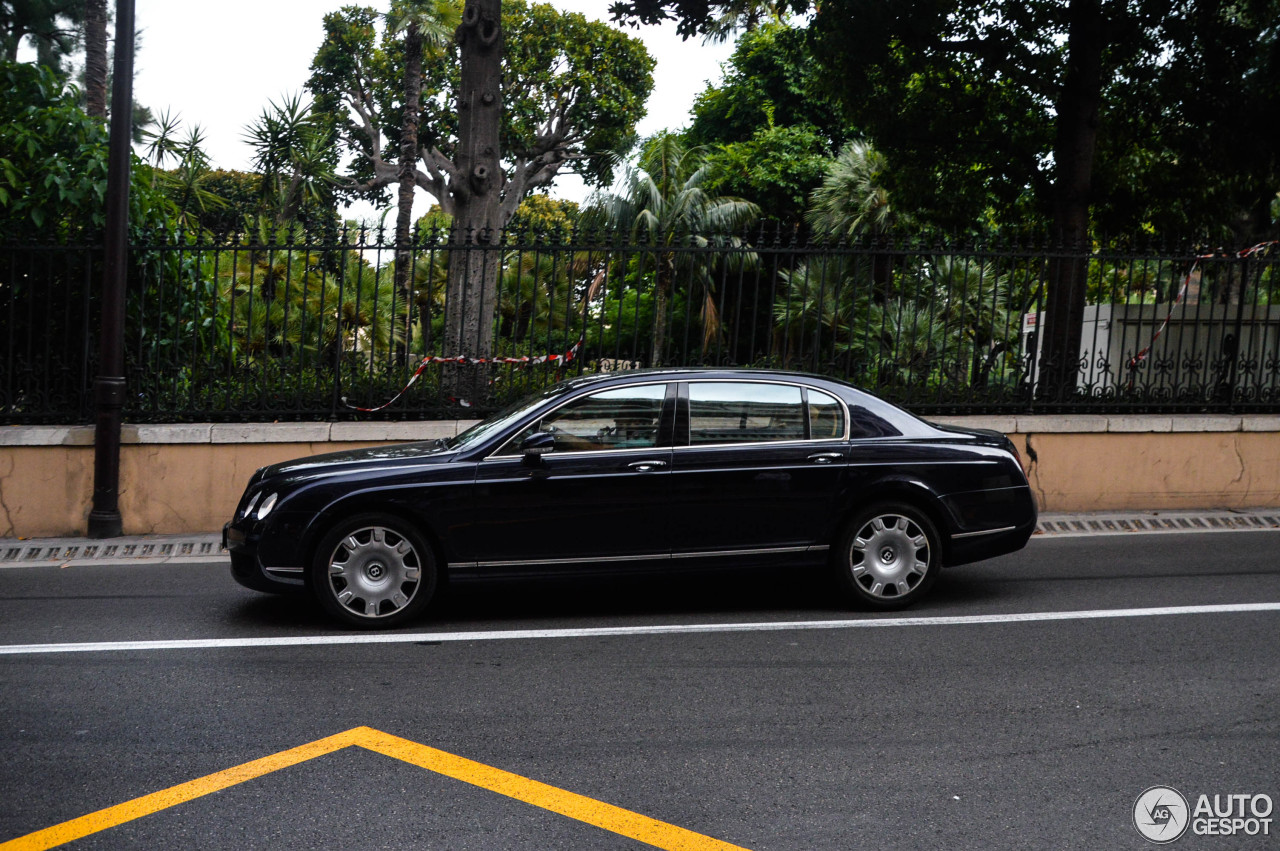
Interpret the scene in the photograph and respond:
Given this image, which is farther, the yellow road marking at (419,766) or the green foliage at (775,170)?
the green foliage at (775,170)

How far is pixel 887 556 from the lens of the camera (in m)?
6.70

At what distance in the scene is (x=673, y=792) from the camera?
13.0 feet

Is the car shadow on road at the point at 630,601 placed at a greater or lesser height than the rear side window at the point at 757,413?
lesser

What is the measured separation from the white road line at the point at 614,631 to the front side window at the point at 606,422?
1042 millimetres

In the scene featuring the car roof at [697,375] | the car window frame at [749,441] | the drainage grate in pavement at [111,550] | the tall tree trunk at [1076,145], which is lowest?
the drainage grate in pavement at [111,550]

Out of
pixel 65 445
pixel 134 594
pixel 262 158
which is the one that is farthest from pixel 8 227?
pixel 262 158

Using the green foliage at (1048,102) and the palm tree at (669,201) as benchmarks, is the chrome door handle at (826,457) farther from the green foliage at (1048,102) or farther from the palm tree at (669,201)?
the palm tree at (669,201)

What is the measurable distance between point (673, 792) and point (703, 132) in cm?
3841

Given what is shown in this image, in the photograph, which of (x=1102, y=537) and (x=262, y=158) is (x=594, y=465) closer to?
(x=1102, y=537)

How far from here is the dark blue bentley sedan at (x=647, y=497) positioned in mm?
6266

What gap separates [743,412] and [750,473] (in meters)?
0.38

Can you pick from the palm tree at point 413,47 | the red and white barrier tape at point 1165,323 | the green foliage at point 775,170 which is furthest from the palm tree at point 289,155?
the red and white barrier tape at point 1165,323

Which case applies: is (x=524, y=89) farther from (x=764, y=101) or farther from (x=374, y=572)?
(x=374, y=572)

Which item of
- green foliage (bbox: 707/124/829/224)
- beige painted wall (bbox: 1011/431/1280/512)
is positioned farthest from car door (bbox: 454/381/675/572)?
green foliage (bbox: 707/124/829/224)
